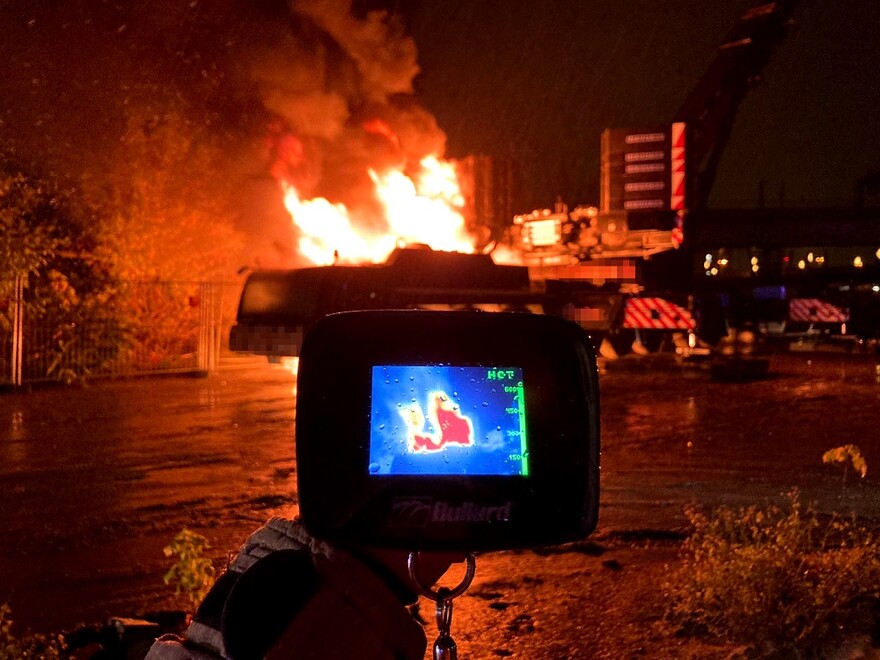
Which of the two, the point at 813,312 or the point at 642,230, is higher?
the point at 642,230

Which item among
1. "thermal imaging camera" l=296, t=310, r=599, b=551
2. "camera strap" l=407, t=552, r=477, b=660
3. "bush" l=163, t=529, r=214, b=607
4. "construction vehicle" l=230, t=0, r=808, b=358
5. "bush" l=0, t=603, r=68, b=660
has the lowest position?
"bush" l=0, t=603, r=68, b=660

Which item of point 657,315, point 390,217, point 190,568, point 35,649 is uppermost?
point 390,217

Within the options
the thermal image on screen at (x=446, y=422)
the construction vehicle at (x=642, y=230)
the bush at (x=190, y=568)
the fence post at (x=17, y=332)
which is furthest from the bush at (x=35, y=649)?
the construction vehicle at (x=642, y=230)

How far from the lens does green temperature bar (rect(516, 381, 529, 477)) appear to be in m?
1.29

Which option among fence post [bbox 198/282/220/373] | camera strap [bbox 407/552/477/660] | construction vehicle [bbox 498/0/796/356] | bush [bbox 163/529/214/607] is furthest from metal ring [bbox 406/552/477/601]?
construction vehicle [bbox 498/0/796/356]

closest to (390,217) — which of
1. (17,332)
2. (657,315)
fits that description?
(657,315)

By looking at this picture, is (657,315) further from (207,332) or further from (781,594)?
(781,594)

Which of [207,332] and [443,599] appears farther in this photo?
[207,332]

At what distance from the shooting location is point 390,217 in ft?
85.8

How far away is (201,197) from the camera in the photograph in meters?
20.3

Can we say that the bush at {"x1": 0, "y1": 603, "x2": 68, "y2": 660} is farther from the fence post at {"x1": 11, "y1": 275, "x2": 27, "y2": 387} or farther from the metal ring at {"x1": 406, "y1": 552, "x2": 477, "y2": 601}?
the fence post at {"x1": 11, "y1": 275, "x2": 27, "y2": 387}

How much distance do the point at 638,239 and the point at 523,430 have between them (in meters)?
20.3

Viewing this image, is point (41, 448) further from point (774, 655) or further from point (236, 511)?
point (774, 655)

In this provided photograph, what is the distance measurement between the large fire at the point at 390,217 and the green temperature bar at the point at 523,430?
2266cm
